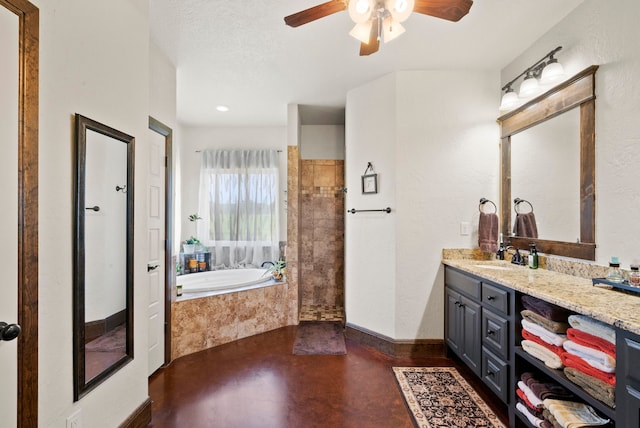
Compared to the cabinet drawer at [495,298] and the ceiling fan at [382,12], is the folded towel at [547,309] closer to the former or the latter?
the cabinet drawer at [495,298]

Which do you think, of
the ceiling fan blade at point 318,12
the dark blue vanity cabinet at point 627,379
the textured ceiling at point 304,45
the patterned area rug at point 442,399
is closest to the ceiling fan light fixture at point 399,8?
the ceiling fan blade at point 318,12

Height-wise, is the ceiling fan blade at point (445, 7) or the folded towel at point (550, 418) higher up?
the ceiling fan blade at point (445, 7)

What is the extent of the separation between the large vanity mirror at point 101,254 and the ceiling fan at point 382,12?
1143mm

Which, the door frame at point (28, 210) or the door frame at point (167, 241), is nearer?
the door frame at point (28, 210)

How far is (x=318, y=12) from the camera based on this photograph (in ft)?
4.76

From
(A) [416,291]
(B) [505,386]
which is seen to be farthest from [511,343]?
(A) [416,291]

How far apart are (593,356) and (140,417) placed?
7.45ft

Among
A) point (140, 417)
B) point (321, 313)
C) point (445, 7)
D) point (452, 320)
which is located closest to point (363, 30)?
point (445, 7)

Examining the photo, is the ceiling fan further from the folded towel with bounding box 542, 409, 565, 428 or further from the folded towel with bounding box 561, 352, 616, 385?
the folded towel with bounding box 542, 409, 565, 428

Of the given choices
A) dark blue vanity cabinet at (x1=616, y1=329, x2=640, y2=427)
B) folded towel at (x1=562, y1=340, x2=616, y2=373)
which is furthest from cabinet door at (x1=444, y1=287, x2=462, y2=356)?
dark blue vanity cabinet at (x1=616, y1=329, x2=640, y2=427)

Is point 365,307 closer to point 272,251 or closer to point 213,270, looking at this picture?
point 272,251

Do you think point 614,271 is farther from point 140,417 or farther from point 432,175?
point 140,417

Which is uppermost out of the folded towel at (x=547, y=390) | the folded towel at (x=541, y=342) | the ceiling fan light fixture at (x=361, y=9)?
the ceiling fan light fixture at (x=361, y=9)

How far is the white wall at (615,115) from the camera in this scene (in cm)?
153
